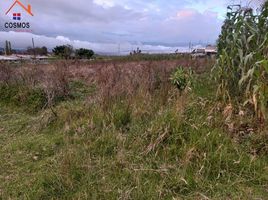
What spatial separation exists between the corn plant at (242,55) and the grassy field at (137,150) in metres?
0.25

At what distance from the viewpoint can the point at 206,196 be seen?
2.62 metres

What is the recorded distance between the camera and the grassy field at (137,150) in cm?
274

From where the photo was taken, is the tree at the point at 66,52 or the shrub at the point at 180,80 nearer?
the shrub at the point at 180,80

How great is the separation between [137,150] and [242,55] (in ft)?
5.89

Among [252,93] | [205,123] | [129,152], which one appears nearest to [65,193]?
[129,152]

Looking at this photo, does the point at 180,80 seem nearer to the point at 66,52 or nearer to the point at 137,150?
the point at 137,150

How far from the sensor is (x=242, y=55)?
13.0 feet

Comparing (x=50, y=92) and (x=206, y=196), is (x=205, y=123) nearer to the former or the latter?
(x=206, y=196)

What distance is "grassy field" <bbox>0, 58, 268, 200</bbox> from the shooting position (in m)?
2.74

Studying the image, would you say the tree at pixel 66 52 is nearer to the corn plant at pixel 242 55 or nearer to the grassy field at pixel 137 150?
the grassy field at pixel 137 150

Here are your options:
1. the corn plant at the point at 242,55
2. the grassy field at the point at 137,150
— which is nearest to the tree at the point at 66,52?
the grassy field at the point at 137,150

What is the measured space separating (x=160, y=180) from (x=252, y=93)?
5.16 ft

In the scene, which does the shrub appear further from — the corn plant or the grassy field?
the corn plant

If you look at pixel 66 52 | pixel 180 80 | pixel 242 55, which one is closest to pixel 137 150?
pixel 242 55
